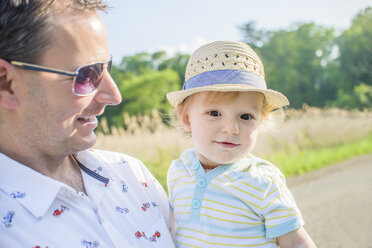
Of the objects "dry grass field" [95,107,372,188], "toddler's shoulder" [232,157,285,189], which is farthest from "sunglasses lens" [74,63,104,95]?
"dry grass field" [95,107,372,188]

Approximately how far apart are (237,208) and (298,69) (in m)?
43.3

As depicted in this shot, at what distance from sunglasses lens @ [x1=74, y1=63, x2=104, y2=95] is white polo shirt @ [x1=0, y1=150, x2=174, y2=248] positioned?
0.42 m

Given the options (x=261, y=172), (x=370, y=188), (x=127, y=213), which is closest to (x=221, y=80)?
(x=261, y=172)

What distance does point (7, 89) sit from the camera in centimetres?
155

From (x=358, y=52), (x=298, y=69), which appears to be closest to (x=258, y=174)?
(x=358, y=52)

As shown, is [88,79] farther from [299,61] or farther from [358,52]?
[299,61]

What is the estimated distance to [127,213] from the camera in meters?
1.70

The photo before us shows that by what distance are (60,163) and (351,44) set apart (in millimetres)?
41880

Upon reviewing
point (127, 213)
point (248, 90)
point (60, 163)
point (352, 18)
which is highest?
point (352, 18)

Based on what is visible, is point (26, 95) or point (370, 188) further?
point (370, 188)

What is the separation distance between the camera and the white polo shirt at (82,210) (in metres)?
1.38

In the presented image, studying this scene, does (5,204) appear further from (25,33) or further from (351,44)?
(351,44)

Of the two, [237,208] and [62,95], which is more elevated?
[62,95]

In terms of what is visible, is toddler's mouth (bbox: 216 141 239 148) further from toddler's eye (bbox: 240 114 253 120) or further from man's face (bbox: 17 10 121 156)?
man's face (bbox: 17 10 121 156)
